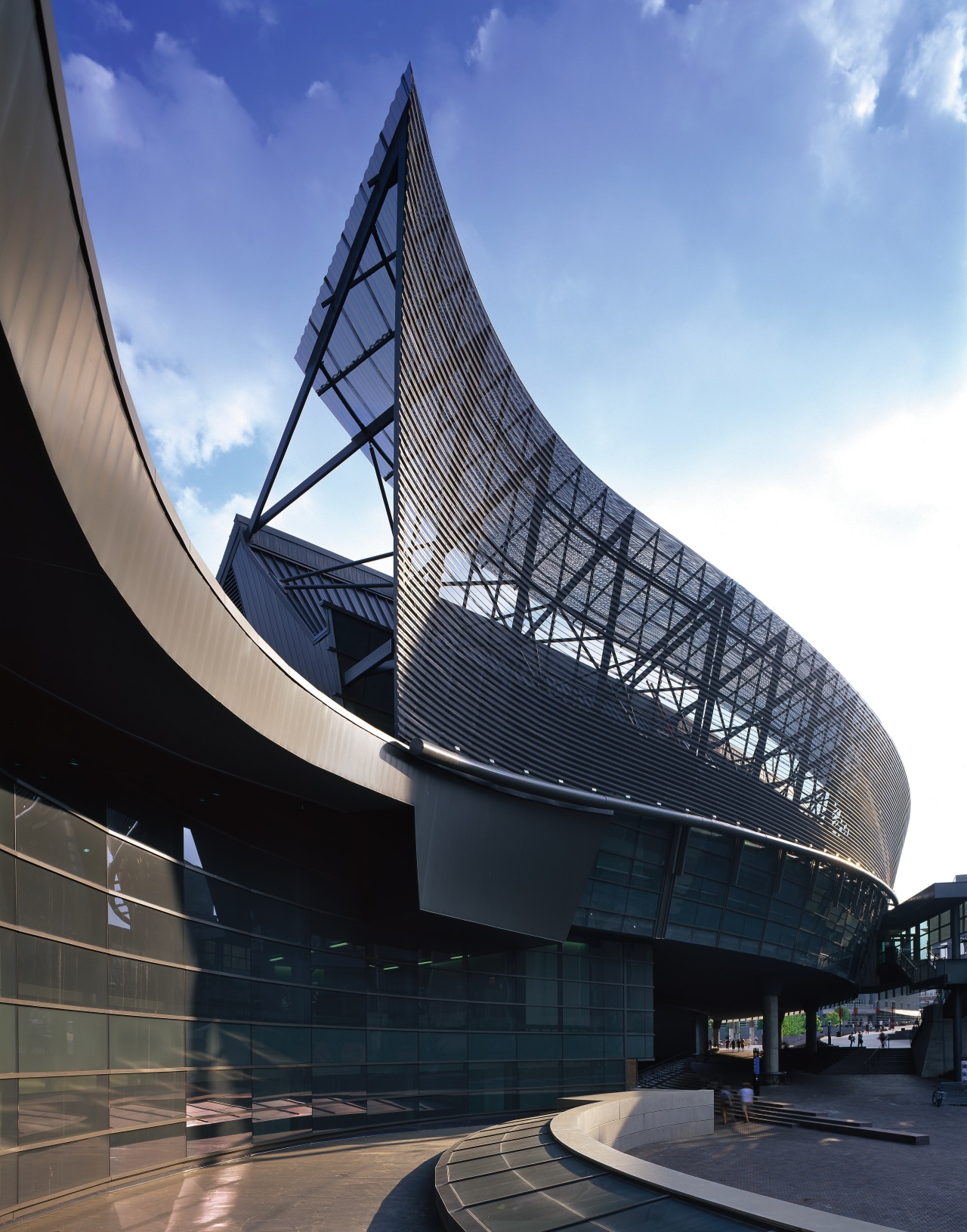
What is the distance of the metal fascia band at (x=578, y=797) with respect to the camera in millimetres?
19828

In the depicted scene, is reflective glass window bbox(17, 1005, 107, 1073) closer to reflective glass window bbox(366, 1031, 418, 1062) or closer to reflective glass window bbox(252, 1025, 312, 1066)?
reflective glass window bbox(252, 1025, 312, 1066)

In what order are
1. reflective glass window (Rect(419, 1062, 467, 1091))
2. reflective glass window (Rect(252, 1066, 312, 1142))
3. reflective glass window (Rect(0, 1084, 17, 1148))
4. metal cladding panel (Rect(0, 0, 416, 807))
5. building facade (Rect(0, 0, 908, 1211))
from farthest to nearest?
reflective glass window (Rect(419, 1062, 467, 1091)) → reflective glass window (Rect(252, 1066, 312, 1142)) → reflective glass window (Rect(0, 1084, 17, 1148)) → building facade (Rect(0, 0, 908, 1211)) → metal cladding panel (Rect(0, 0, 416, 807))

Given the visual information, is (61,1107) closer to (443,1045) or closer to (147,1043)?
(147,1043)

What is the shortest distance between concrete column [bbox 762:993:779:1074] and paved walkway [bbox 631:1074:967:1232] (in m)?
9.34

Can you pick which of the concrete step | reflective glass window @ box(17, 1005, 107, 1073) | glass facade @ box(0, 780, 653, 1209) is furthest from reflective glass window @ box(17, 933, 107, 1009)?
the concrete step

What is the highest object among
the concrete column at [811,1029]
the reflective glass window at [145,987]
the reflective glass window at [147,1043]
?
the reflective glass window at [145,987]

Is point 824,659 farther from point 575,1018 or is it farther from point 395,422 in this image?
point 395,422

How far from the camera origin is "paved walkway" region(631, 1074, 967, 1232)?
15.8m

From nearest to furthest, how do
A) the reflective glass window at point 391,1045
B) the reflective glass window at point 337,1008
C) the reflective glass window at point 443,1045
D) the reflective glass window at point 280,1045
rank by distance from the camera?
1. the reflective glass window at point 280,1045
2. the reflective glass window at point 337,1008
3. the reflective glass window at point 391,1045
4. the reflective glass window at point 443,1045

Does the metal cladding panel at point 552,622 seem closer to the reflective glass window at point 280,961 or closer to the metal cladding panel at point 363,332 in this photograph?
the metal cladding panel at point 363,332

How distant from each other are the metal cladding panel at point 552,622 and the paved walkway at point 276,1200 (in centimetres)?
816

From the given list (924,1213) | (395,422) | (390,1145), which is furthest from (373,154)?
(924,1213)

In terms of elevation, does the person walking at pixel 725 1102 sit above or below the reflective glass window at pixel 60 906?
below

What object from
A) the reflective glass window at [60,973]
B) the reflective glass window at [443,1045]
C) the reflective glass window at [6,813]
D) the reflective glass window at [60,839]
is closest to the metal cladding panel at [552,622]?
the reflective glass window at [443,1045]
